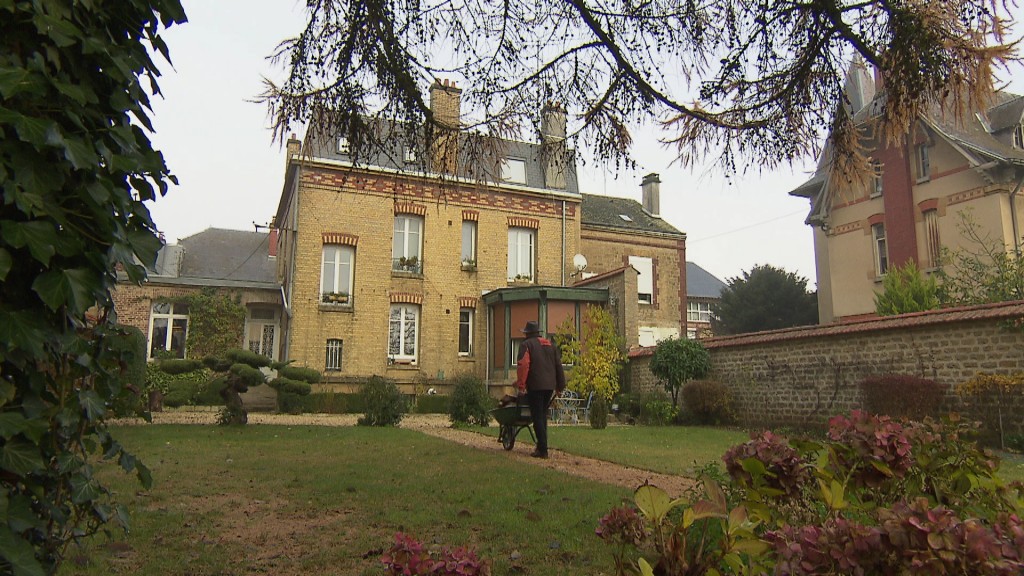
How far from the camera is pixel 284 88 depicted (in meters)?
5.09

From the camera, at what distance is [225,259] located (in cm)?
2575

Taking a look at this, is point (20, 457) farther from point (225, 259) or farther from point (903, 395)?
point (225, 259)

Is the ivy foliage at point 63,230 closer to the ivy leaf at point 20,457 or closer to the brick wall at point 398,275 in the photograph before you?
the ivy leaf at point 20,457

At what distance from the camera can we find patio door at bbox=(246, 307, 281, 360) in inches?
905

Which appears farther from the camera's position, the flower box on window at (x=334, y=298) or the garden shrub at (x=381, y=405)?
the flower box on window at (x=334, y=298)

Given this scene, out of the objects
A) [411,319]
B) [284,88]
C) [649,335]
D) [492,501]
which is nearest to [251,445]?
[492,501]

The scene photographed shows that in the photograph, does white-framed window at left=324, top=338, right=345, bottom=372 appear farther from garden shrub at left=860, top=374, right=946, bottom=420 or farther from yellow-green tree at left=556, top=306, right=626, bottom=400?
garden shrub at left=860, top=374, right=946, bottom=420

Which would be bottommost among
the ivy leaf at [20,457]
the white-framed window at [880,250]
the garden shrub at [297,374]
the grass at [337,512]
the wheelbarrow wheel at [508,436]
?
the grass at [337,512]

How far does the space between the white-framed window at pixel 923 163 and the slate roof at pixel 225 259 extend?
72.5 feet

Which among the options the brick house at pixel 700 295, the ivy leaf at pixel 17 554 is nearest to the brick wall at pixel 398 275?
the ivy leaf at pixel 17 554

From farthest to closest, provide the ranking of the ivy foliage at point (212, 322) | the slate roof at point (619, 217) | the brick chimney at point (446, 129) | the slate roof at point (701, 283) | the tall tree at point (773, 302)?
the slate roof at point (701, 283) < the tall tree at point (773, 302) < the slate roof at point (619, 217) < the ivy foliage at point (212, 322) < the brick chimney at point (446, 129)

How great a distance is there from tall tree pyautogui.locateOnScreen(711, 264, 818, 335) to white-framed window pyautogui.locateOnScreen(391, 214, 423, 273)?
64.5 feet

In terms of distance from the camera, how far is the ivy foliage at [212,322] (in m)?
21.5

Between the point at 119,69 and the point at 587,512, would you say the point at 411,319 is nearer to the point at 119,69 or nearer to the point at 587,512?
the point at 587,512
